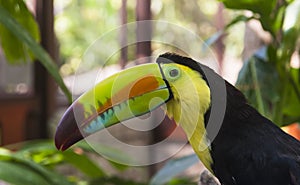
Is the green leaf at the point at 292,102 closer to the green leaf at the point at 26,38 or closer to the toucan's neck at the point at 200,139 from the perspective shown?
the toucan's neck at the point at 200,139

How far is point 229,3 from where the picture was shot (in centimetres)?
124

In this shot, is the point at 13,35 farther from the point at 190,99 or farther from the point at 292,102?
the point at 292,102

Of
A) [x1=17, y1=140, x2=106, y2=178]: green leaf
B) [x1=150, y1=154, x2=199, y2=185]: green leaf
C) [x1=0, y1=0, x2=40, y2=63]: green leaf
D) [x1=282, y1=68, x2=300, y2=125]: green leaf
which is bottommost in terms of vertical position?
[x1=150, y1=154, x2=199, y2=185]: green leaf

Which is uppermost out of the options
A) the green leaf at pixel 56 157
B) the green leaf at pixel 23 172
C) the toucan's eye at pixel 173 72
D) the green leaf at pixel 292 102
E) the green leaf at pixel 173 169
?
the toucan's eye at pixel 173 72

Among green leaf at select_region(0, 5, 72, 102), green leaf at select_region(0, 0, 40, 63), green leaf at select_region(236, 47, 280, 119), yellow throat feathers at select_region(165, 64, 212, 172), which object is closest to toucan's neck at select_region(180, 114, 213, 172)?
yellow throat feathers at select_region(165, 64, 212, 172)

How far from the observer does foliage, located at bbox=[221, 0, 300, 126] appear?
4.21 ft

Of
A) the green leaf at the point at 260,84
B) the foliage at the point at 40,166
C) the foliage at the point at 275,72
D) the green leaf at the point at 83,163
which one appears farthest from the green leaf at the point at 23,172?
the green leaf at the point at 260,84

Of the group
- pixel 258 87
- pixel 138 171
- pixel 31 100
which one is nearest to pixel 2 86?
pixel 31 100

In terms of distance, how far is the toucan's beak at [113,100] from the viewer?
893mm

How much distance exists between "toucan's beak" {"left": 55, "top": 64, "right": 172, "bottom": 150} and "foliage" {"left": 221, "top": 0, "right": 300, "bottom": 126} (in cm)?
45

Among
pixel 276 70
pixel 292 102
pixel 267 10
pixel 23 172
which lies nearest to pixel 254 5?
pixel 267 10

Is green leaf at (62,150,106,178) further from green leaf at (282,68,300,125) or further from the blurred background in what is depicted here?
green leaf at (282,68,300,125)

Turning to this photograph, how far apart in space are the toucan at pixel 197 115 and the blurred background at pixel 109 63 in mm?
159

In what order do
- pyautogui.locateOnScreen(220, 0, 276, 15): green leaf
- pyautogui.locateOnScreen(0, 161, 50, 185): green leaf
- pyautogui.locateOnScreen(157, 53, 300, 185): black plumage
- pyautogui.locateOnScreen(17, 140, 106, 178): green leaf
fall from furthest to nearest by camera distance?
pyautogui.locateOnScreen(17, 140, 106, 178): green leaf
pyautogui.locateOnScreen(220, 0, 276, 15): green leaf
pyautogui.locateOnScreen(0, 161, 50, 185): green leaf
pyautogui.locateOnScreen(157, 53, 300, 185): black plumage
